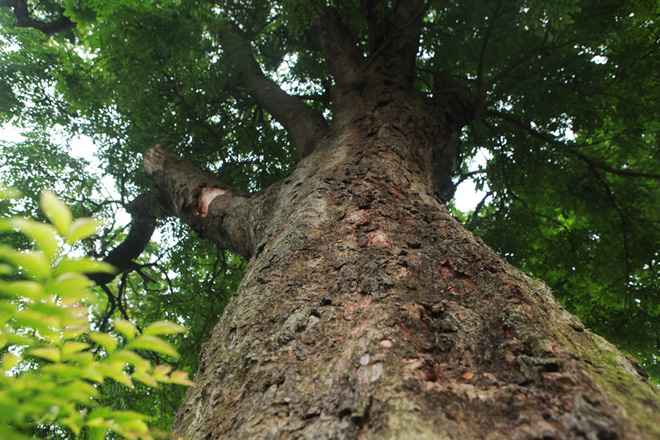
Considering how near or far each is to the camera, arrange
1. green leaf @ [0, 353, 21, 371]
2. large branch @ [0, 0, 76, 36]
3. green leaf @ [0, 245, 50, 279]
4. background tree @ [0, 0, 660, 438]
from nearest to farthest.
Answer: green leaf @ [0, 245, 50, 279] → green leaf @ [0, 353, 21, 371] → background tree @ [0, 0, 660, 438] → large branch @ [0, 0, 76, 36]

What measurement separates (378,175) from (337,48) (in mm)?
2395

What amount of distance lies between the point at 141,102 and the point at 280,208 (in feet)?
9.66

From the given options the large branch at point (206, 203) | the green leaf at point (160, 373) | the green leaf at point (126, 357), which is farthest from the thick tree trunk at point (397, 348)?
the large branch at point (206, 203)

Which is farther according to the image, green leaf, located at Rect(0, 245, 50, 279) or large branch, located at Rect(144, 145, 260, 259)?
large branch, located at Rect(144, 145, 260, 259)

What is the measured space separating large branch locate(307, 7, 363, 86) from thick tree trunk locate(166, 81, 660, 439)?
2.15 m

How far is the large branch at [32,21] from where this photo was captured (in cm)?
522

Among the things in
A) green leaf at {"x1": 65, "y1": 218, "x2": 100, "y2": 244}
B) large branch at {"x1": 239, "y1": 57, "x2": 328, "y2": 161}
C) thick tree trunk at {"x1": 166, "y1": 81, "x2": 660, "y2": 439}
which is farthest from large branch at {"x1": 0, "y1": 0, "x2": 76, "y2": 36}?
green leaf at {"x1": 65, "y1": 218, "x2": 100, "y2": 244}

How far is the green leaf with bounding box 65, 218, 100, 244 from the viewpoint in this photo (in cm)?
50

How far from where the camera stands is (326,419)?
84cm

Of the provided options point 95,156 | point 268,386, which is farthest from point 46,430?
point 95,156

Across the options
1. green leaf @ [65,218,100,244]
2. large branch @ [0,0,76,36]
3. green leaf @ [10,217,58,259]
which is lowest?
green leaf @ [10,217,58,259]

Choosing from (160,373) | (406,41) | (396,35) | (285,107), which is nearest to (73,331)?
(160,373)

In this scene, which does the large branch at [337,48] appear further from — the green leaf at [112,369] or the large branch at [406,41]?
the green leaf at [112,369]

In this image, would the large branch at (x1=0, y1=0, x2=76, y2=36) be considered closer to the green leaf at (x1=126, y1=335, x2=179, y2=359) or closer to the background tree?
the background tree
